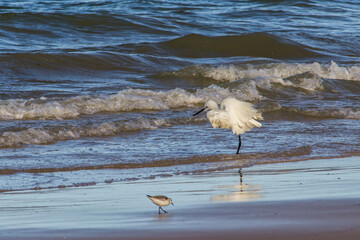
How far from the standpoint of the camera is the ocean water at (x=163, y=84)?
258 inches

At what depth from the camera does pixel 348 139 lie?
24.6 feet

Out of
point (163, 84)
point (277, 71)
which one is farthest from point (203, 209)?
point (277, 71)

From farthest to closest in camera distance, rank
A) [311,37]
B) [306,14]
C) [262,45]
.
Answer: [306,14] < [311,37] < [262,45]

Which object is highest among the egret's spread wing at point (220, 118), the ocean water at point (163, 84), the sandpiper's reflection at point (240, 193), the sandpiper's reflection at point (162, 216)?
the sandpiper's reflection at point (162, 216)

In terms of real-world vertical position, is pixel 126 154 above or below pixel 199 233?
below

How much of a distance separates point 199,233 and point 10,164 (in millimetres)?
3068

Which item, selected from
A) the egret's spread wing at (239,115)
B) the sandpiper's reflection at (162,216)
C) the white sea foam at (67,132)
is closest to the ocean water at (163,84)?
the white sea foam at (67,132)

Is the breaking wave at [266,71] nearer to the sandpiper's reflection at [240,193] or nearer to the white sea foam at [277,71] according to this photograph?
the white sea foam at [277,71]

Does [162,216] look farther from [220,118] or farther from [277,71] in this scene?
[277,71]

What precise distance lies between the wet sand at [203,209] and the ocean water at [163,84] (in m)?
0.56

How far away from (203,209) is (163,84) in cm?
807

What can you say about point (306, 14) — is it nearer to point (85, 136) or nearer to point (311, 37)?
point (311, 37)

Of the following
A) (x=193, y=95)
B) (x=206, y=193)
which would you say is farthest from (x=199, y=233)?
(x=193, y=95)

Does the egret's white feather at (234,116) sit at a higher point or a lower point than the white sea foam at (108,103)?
higher
